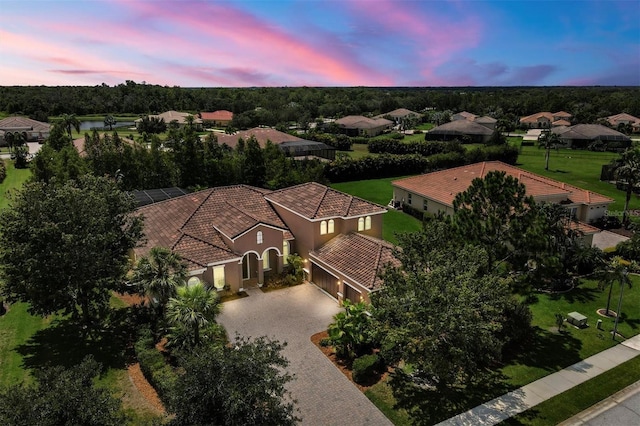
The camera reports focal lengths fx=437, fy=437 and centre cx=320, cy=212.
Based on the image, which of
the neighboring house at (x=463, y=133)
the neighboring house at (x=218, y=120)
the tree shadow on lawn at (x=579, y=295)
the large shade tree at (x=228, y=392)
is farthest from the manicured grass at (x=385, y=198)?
the neighboring house at (x=218, y=120)

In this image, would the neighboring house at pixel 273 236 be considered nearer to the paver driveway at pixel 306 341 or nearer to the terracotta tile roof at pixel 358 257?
the terracotta tile roof at pixel 358 257

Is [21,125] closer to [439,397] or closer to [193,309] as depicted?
[193,309]

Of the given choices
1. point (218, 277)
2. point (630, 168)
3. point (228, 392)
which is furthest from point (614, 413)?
point (630, 168)

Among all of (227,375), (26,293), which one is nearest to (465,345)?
(227,375)

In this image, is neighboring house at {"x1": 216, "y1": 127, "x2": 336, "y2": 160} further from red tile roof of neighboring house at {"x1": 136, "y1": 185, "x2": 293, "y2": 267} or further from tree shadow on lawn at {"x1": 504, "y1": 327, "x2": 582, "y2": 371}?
tree shadow on lawn at {"x1": 504, "y1": 327, "x2": 582, "y2": 371}

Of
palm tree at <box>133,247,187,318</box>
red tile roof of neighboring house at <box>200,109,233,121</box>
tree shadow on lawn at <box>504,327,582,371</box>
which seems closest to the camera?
palm tree at <box>133,247,187,318</box>

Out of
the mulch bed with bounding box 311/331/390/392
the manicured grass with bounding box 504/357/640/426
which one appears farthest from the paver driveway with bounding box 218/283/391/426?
the manicured grass with bounding box 504/357/640/426

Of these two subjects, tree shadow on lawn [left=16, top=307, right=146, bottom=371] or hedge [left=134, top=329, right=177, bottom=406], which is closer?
hedge [left=134, top=329, right=177, bottom=406]
